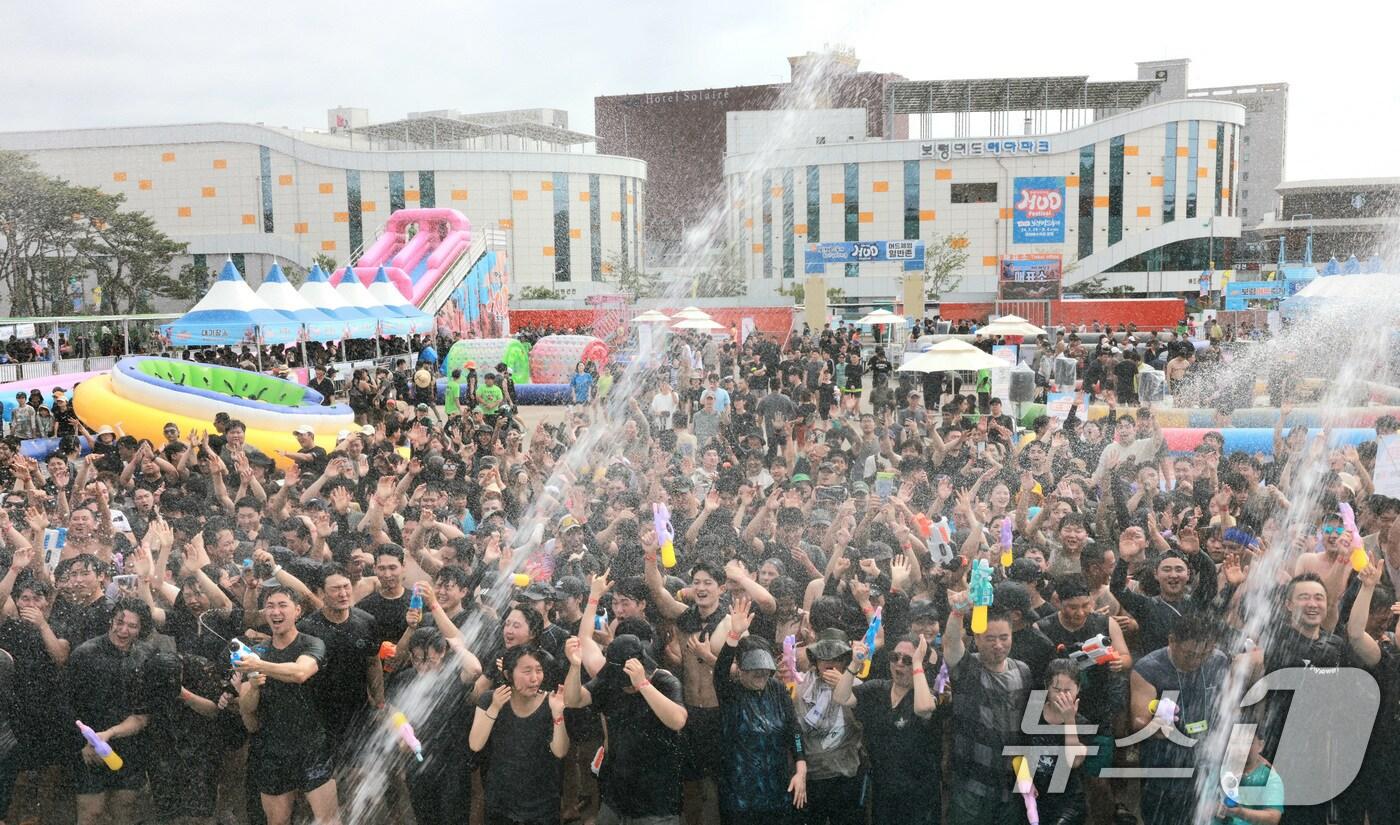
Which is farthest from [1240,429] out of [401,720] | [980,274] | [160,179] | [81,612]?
[160,179]

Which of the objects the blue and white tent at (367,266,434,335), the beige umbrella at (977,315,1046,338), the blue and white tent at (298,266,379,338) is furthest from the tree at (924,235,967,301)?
the blue and white tent at (298,266,379,338)

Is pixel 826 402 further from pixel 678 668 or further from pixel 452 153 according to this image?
pixel 452 153

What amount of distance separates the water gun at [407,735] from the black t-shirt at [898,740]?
A: 5.97ft

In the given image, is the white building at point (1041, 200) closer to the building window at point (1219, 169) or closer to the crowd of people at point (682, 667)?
the building window at point (1219, 169)

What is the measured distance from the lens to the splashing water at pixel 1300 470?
4512 mm

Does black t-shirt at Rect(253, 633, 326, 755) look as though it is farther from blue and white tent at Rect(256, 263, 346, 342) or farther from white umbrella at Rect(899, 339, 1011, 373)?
blue and white tent at Rect(256, 263, 346, 342)

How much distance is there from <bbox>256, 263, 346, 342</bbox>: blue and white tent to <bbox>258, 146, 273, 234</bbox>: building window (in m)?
36.7

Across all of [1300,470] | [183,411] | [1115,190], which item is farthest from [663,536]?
[1115,190]

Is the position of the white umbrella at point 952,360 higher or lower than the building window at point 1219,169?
lower

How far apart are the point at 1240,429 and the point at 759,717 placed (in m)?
8.61

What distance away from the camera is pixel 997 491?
740cm

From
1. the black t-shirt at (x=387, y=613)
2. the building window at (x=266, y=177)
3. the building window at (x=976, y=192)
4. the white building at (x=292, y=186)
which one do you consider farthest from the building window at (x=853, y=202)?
the black t-shirt at (x=387, y=613)

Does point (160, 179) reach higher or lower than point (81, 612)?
→ higher

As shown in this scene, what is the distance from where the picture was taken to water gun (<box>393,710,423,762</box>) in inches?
187
